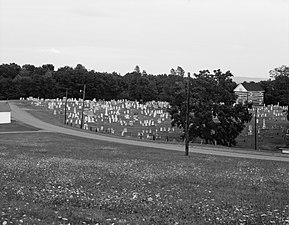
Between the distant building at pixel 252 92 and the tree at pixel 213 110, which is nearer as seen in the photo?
the tree at pixel 213 110

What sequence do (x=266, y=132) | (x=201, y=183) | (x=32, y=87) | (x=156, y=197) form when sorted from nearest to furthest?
1. (x=156, y=197)
2. (x=201, y=183)
3. (x=266, y=132)
4. (x=32, y=87)

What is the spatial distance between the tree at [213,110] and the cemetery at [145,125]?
7.75ft

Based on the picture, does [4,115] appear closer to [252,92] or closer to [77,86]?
[77,86]

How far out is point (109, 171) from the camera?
16.5 metres

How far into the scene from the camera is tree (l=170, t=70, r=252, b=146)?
182 ft

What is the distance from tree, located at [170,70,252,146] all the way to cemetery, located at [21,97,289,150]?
2363 mm

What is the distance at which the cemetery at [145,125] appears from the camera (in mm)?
59281

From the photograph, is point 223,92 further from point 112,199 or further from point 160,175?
point 112,199

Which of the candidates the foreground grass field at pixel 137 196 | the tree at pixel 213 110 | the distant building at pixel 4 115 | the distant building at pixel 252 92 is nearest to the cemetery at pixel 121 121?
the tree at pixel 213 110

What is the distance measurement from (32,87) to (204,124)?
80.0 m

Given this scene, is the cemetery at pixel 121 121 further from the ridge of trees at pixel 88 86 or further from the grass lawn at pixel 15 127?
the ridge of trees at pixel 88 86

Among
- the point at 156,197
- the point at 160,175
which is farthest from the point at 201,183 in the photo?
the point at 156,197

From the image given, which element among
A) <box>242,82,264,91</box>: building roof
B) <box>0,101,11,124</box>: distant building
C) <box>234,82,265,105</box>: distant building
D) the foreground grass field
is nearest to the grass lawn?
<box>0,101,11,124</box>: distant building

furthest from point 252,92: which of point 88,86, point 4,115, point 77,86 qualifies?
point 4,115
